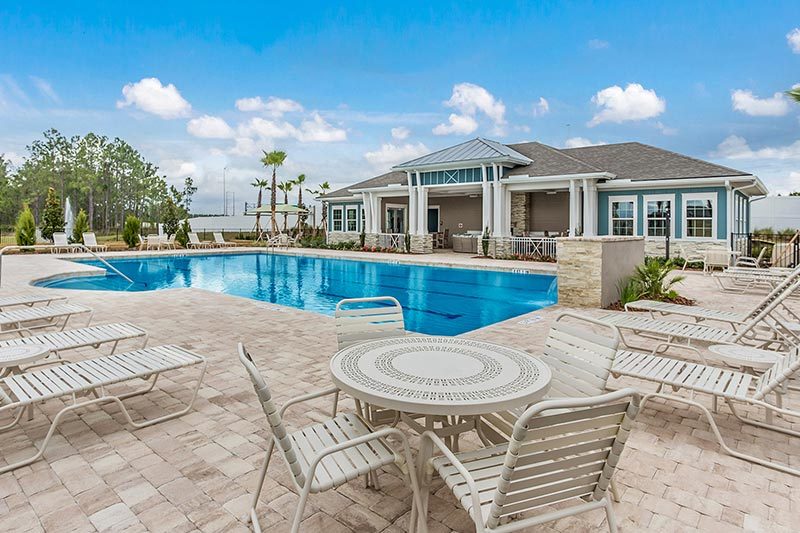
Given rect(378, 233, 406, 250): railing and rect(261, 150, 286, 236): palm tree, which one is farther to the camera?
rect(261, 150, 286, 236): palm tree

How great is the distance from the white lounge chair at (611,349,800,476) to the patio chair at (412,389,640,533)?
1514mm

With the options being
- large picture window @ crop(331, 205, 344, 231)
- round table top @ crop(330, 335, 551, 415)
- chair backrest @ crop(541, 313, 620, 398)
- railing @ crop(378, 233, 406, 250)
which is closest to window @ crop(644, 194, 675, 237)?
railing @ crop(378, 233, 406, 250)

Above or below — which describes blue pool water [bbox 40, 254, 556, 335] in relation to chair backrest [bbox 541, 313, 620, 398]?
below

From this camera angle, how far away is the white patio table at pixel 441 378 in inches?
84.0

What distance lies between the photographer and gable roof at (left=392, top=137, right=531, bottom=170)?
18.7 m

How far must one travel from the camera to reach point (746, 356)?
12.5ft

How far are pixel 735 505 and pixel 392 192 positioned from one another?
20.5 metres

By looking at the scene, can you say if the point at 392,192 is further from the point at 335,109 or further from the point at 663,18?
the point at 663,18

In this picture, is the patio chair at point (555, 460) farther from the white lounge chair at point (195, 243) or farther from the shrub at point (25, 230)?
the white lounge chair at point (195, 243)

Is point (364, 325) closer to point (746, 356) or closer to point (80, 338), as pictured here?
point (80, 338)

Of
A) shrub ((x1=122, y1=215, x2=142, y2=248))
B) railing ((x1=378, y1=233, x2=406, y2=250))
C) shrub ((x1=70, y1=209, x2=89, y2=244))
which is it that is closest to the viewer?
railing ((x1=378, y1=233, x2=406, y2=250))

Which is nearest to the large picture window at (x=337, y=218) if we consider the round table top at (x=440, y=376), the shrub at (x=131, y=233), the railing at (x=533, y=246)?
the shrub at (x=131, y=233)

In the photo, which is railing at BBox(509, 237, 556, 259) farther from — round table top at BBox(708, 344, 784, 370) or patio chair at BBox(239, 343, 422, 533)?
patio chair at BBox(239, 343, 422, 533)

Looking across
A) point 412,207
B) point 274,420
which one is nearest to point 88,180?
point 412,207
